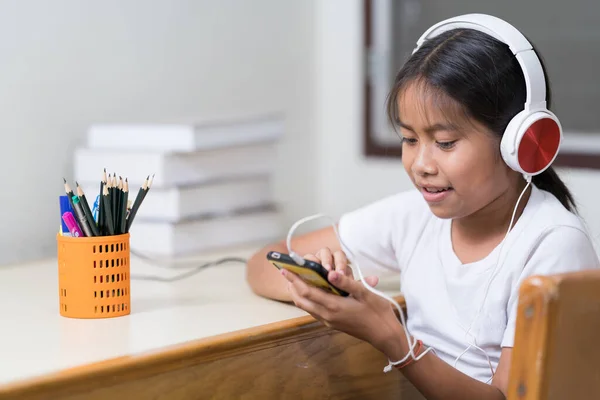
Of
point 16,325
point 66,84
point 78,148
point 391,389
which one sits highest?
point 66,84

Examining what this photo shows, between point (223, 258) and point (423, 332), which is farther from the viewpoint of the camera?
point (223, 258)

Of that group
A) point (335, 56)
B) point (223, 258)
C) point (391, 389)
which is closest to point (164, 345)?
point (391, 389)

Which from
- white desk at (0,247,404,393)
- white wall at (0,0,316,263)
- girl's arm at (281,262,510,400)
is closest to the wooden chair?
girl's arm at (281,262,510,400)

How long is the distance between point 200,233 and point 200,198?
0.19ft

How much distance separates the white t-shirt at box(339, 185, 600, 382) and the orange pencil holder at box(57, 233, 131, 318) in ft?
1.11

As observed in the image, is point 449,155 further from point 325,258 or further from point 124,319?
point 124,319

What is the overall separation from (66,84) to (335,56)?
0.60 m

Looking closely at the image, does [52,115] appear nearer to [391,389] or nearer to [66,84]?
[66,84]

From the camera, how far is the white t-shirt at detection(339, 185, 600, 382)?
101 centimetres

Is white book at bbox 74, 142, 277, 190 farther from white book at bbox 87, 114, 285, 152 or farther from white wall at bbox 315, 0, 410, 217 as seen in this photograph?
white wall at bbox 315, 0, 410, 217

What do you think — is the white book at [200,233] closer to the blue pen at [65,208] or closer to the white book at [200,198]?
the white book at [200,198]

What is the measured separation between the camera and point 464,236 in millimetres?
1130

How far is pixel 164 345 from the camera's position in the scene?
3.04ft

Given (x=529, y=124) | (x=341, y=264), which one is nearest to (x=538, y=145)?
(x=529, y=124)
